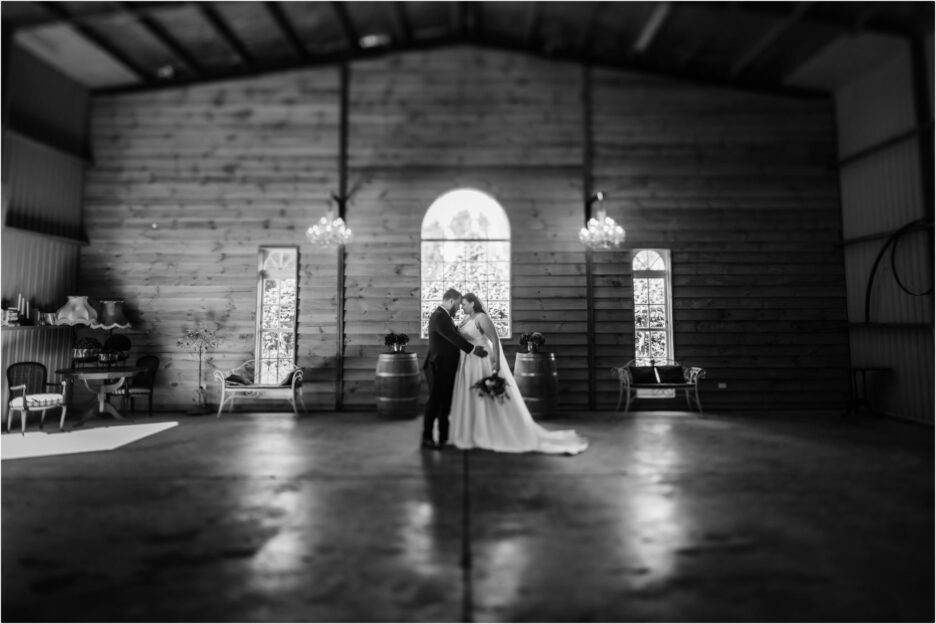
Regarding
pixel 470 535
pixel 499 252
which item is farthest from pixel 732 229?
pixel 470 535

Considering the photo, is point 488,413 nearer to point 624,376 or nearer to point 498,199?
point 624,376

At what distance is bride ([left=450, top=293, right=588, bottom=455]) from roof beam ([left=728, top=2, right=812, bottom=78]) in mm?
5381

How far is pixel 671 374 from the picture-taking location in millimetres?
7508

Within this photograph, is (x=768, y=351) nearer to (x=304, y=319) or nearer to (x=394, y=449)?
(x=394, y=449)

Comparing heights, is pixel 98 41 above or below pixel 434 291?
above

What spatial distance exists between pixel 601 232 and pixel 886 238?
391 centimetres

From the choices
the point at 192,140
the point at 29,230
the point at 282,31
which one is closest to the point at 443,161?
the point at 282,31

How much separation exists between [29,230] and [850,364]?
1205cm

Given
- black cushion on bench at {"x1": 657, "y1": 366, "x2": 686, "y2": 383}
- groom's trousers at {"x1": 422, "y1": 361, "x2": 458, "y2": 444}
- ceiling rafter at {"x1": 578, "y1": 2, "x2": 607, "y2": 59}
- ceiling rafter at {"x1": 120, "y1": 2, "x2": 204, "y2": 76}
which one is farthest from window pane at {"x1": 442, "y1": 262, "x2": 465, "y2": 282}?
ceiling rafter at {"x1": 120, "y1": 2, "x2": 204, "y2": 76}

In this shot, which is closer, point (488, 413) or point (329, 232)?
point (488, 413)

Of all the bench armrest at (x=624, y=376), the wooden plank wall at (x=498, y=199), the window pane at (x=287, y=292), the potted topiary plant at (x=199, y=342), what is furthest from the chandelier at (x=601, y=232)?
the potted topiary plant at (x=199, y=342)

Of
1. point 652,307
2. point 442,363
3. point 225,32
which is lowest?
point 442,363

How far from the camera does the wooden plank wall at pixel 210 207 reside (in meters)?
7.92

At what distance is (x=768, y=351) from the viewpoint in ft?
26.0
